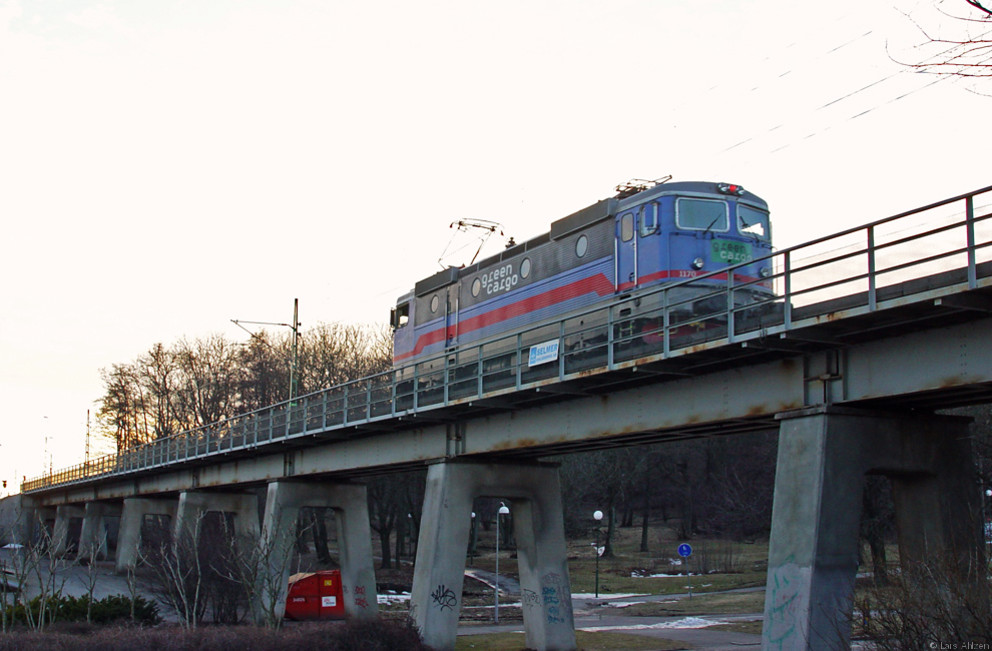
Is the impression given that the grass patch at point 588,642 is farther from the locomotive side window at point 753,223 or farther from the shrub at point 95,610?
the locomotive side window at point 753,223

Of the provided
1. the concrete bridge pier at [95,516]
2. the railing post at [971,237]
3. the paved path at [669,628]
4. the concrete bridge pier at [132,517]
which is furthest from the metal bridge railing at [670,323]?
the concrete bridge pier at [95,516]

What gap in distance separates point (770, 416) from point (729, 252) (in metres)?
6.98

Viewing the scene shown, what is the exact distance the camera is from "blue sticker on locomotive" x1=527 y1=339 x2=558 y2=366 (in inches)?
942

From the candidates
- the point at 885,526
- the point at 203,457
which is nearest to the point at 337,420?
the point at 203,457

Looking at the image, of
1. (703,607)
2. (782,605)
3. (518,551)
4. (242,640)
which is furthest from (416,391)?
(703,607)

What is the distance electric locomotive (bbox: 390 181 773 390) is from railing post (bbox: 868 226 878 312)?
3656 millimetres

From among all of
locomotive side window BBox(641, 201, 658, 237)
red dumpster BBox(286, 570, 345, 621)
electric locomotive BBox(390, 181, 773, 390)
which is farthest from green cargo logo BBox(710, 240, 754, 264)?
red dumpster BBox(286, 570, 345, 621)

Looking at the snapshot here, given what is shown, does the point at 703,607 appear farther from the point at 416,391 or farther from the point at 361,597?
the point at 416,391

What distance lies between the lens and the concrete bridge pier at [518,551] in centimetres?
2848

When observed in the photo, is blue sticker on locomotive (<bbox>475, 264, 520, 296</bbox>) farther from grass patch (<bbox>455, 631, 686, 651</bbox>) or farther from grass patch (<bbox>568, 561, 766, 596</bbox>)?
grass patch (<bbox>568, 561, 766, 596</bbox>)

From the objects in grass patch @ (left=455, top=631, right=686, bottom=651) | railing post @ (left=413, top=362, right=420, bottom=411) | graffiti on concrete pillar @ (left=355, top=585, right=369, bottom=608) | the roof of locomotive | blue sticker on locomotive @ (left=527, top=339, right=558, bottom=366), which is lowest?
grass patch @ (left=455, top=631, right=686, bottom=651)

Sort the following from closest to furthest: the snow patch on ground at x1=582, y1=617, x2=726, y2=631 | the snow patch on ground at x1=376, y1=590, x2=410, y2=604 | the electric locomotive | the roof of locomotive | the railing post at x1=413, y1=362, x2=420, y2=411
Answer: the electric locomotive < the roof of locomotive < the railing post at x1=413, y1=362, x2=420, y2=411 < the snow patch on ground at x1=582, y1=617, x2=726, y2=631 < the snow patch on ground at x1=376, y1=590, x2=410, y2=604

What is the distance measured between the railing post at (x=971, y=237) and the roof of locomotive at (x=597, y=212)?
10848 mm

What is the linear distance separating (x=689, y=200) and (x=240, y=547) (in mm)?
19606
